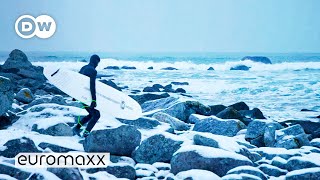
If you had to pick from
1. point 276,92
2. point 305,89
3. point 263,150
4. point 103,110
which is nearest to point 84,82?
point 103,110

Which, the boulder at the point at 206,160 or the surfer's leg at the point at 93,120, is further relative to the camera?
the surfer's leg at the point at 93,120

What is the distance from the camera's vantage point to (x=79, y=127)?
22.2 feet

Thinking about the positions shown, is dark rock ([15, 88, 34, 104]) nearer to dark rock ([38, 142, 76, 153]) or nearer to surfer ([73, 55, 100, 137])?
surfer ([73, 55, 100, 137])

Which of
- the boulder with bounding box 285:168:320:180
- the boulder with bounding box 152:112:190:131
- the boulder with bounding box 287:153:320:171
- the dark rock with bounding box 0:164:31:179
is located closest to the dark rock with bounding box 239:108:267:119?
the boulder with bounding box 152:112:190:131

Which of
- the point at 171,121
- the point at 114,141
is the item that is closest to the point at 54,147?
the point at 114,141

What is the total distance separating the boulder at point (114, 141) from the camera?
5766 mm

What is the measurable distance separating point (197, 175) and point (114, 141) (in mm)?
1791

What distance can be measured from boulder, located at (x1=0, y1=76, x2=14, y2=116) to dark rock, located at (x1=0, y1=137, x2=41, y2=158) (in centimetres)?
286

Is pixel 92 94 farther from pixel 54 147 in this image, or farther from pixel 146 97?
pixel 146 97

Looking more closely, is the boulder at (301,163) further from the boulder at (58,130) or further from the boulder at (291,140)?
the boulder at (58,130)

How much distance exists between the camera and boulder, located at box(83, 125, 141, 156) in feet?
18.9

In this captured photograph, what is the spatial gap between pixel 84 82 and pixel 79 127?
82 centimetres

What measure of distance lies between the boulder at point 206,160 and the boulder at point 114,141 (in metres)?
1.13

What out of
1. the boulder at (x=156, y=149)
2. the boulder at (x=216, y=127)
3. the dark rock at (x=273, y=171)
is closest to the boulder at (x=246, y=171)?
the dark rock at (x=273, y=171)
